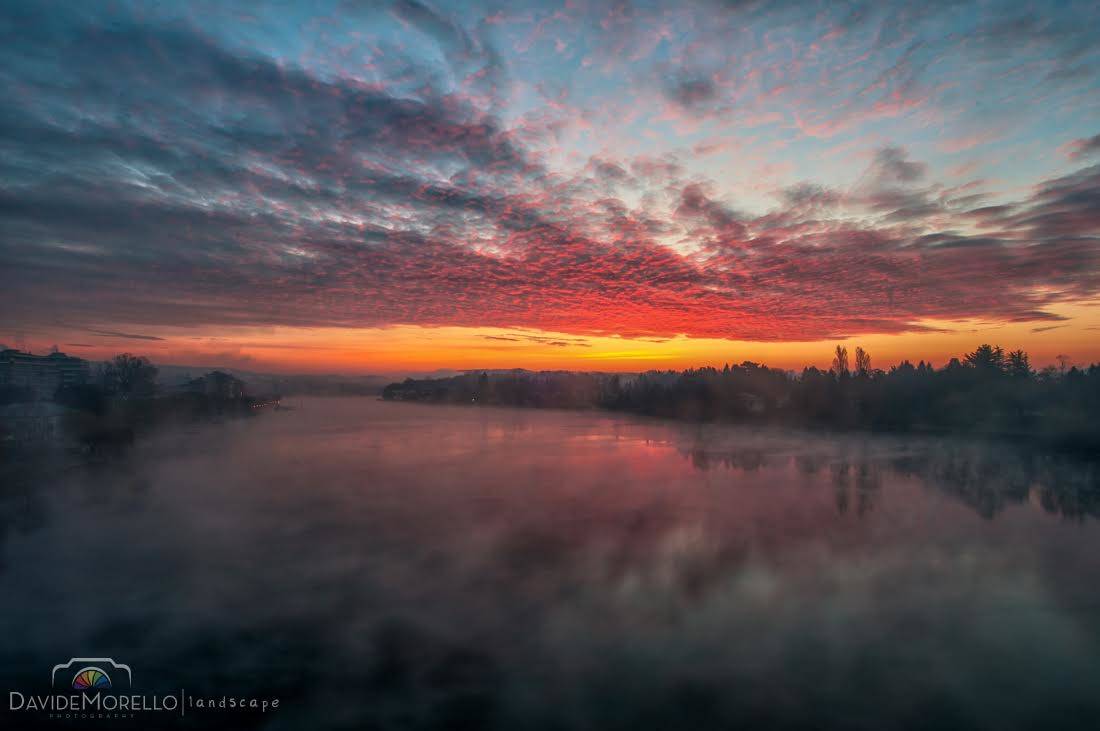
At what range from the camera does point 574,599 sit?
8.48 metres

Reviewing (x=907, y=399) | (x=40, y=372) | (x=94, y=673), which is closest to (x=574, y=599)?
(x=94, y=673)

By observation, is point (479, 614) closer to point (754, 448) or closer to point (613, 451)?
point (613, 451)

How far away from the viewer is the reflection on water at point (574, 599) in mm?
5953

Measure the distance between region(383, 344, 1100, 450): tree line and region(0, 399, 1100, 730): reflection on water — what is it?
2226cm

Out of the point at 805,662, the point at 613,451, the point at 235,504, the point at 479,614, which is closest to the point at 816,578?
the point at 805,662

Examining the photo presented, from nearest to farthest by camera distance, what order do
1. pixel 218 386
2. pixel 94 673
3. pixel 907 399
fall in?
1. pixel 94 673
2. pixel 907 399
3. pixel 218 386

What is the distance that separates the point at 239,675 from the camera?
20.5 feet

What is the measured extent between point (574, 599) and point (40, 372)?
188ft

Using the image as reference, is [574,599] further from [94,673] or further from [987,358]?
[987,358]

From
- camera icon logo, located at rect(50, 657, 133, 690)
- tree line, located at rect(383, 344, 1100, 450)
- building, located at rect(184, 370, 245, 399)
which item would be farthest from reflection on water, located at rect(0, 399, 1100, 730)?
building, located at rect(184, 370, 245, 399)

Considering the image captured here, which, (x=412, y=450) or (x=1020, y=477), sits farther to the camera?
(x=412, y=450)

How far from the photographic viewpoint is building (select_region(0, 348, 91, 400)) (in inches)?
1423

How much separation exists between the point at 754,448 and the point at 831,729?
25.5 metres

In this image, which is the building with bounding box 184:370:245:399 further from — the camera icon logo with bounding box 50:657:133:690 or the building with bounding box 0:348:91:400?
the camera icon logo with bounding box 50:657:133:690
